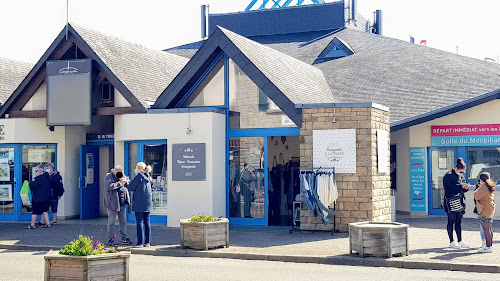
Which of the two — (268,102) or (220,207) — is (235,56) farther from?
(220,207)

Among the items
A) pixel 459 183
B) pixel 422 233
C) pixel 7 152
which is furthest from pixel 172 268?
pixel 7 152

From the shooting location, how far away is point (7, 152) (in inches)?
800

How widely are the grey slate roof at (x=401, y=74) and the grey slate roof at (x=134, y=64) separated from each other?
558cm

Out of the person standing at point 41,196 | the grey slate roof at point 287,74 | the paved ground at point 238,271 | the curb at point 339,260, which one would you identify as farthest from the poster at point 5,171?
the paved ground at point 238,271

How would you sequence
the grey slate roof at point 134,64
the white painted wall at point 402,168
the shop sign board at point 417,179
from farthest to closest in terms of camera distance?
the white painted wall at point 402,168, the shop sign board at point 417,179, the grey slate roof at point 134,64

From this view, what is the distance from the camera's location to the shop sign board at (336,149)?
52.7 feet

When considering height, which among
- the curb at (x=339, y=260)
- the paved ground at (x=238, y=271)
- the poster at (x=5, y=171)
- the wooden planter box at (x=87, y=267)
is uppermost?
the poster at (x=5, y=171)

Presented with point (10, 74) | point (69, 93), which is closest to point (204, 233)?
point (69, 93)

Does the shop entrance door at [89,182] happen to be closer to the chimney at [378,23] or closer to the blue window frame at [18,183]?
the blue window frame at [18,183]

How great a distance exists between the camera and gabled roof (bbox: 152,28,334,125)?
1697 centimetres

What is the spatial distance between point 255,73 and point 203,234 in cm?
530

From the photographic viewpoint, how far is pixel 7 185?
20.3 metres

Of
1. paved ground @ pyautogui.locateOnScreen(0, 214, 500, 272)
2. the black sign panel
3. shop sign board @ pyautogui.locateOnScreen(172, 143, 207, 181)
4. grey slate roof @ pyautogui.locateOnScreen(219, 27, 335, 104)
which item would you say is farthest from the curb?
the black sign panel

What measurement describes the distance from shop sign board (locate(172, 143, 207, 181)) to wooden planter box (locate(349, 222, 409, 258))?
5813 millimetres
